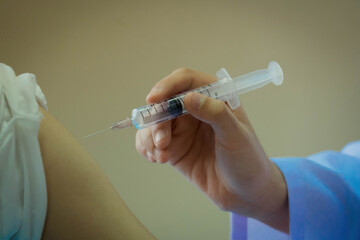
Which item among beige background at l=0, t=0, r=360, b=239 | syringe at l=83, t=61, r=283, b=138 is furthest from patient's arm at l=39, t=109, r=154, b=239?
beige background at l=0, t=0, r=360, b=239

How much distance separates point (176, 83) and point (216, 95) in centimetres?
13

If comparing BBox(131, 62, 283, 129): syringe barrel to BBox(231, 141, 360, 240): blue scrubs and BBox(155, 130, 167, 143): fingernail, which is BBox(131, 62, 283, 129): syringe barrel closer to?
BBox(155, 130, 167, 143): fingernail

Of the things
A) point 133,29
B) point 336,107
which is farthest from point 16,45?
point 336,107

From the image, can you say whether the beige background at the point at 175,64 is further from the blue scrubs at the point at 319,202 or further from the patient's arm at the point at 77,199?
the patient's arm at the point at 77,199

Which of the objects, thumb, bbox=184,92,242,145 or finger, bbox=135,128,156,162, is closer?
thumb, bbox=184,92,242,145

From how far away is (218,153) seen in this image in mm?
863

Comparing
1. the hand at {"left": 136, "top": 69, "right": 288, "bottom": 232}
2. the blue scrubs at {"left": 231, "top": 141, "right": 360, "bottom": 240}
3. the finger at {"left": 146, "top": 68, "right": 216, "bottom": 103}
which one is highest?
the finger at {"left": 146, "top": 68, "right": 216, "bottom": 103}

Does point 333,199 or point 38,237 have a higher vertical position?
point 38,237

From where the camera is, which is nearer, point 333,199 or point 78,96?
point 333,199

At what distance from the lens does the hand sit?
0.77m

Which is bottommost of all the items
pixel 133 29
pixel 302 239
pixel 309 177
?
pixel 302 239

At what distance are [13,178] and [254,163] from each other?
2.10ft

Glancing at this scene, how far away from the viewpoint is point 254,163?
871 mm

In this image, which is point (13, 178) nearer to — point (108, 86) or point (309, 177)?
point (309, 177)
